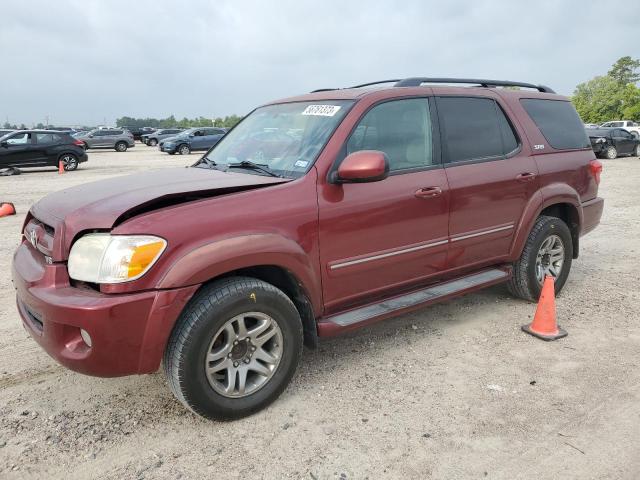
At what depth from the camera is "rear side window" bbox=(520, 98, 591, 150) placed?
15.5ft

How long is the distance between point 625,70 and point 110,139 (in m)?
67.0

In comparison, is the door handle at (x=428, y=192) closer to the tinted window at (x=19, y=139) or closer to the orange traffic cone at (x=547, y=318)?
the orange traffic cone at (x=547, y=318)

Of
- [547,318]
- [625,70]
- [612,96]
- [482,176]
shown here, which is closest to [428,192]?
[482,176]

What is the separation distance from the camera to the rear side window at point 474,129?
3975 millimetres

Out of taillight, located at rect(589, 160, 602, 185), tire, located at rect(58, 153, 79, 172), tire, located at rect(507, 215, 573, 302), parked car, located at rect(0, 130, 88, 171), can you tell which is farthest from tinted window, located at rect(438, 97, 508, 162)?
tire, located at rect(58, 153, 79, 172)

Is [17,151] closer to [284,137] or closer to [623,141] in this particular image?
[284,137]

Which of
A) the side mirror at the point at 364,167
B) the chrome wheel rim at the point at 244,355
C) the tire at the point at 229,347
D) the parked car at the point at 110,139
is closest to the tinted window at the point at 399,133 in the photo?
the side mirror at the point at 364,167

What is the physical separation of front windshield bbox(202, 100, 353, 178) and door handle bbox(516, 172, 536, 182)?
169 cm

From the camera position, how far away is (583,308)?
15.5 feet

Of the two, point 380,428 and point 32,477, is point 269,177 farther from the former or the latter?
point 32,477

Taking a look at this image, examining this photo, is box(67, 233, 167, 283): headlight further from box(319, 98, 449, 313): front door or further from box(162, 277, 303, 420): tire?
box(319, 98, 449, 313): front door

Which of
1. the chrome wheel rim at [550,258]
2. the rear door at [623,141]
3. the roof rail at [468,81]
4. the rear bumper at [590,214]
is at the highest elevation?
the roof rail at [468,81]

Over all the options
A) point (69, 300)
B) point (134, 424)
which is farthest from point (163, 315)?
point (134, 424)

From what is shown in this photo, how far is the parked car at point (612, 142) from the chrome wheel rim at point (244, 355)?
73.3ft
